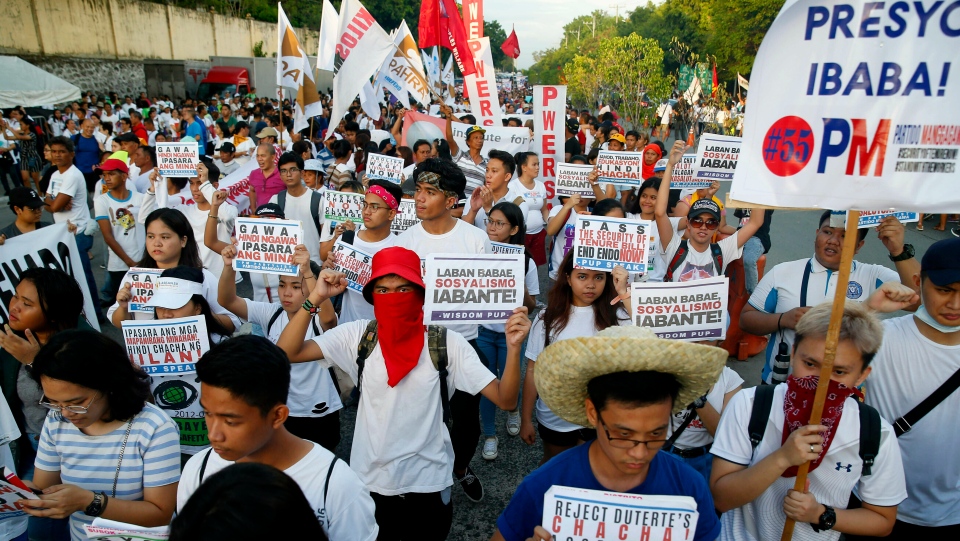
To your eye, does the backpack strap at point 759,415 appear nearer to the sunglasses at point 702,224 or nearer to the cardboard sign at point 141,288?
the sunglasses at point 702,224

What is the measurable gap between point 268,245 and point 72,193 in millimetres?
4484

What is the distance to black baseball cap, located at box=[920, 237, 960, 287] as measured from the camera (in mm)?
2609

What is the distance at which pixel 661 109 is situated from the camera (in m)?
20.8

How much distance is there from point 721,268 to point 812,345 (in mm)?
2498

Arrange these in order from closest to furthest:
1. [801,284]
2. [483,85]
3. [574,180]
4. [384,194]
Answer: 1. [801,284]
2. [384,194]
3. [574,180]
4. [483,85]

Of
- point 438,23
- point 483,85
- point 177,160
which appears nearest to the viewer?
point 177,160

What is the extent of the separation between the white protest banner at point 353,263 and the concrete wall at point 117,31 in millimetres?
27192

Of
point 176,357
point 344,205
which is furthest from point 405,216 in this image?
point 176,357

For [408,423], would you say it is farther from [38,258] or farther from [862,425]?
[38,258]

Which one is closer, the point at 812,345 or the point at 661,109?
the point at 812,345

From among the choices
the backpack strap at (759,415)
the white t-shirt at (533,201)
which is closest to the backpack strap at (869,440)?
the backpack strap at (759,415)

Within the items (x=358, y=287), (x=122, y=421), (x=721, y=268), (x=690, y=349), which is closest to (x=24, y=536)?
(x=122, y=421)

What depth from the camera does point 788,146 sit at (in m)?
2.19

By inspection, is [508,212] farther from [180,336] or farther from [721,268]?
[180,336]
